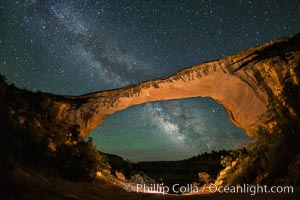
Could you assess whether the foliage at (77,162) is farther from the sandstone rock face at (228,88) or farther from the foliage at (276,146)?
the foliage at (276,146)

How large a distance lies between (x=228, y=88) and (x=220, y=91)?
53 centimetres

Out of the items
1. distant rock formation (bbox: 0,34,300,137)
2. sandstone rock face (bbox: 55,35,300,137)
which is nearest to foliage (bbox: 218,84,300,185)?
distant rock formation (bbox: 0,34,300,137)

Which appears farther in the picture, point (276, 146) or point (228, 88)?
point (228, 88)

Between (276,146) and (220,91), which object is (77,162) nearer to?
(276,146)

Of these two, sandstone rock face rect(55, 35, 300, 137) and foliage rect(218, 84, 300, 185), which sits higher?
sandstone rock face rect(55, 35, 300, 137)

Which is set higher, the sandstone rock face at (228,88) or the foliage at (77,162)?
the sandstone rock face at (228,88)

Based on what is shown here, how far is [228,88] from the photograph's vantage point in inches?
516

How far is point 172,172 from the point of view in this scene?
124 feet

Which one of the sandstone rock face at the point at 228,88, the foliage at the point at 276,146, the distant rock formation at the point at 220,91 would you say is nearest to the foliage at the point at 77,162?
the distant rock formation at the point at 220,91

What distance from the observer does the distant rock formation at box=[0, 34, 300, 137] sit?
10250 millimetres

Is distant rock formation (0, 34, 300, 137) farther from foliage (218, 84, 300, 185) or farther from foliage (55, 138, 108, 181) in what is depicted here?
foliage (55, 138, 108, 181)

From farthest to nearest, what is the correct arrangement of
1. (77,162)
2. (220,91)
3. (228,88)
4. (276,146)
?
1. (220,91)
2. (228,88)
3. (77,162)
4. (276,146)

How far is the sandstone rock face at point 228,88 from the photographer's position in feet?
33.9

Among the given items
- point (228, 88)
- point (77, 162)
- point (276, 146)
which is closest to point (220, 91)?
point (228, 88)
